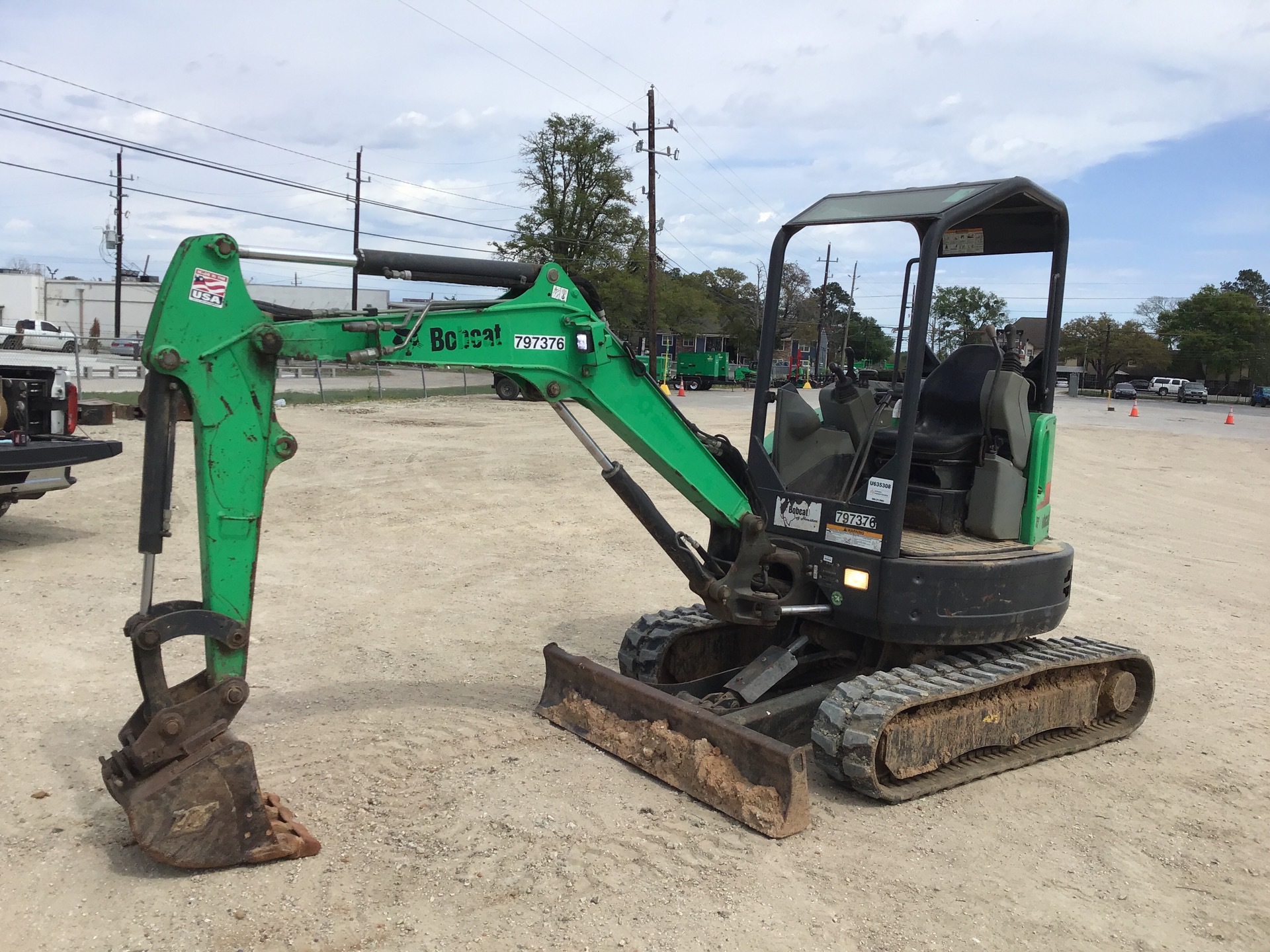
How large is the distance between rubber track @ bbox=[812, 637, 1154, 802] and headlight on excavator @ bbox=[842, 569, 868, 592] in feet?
1.52

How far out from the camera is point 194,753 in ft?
12.9

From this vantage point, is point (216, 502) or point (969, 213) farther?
point (969, 213)

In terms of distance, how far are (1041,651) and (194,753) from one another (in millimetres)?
4534

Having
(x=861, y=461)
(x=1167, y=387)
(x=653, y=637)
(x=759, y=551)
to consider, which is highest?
(x=1167, y=387)

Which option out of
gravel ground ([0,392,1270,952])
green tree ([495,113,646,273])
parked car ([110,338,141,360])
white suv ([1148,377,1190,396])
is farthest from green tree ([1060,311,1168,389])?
gravel ground ([0,392,1270,952])

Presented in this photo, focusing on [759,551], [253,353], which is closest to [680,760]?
[759,551]

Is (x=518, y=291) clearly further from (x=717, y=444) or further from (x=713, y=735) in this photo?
(x=713, y=735)

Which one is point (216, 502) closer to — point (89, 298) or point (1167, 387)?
point (1167, 387)

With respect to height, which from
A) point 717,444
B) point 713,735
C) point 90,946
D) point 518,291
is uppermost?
point 518,291

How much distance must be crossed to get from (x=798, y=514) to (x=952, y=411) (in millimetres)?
1204

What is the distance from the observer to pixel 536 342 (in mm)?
4676

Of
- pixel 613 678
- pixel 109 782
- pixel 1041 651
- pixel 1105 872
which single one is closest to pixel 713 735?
pixel 613 678

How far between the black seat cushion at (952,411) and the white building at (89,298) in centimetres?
6679

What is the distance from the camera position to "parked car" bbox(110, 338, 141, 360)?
37.0 m
